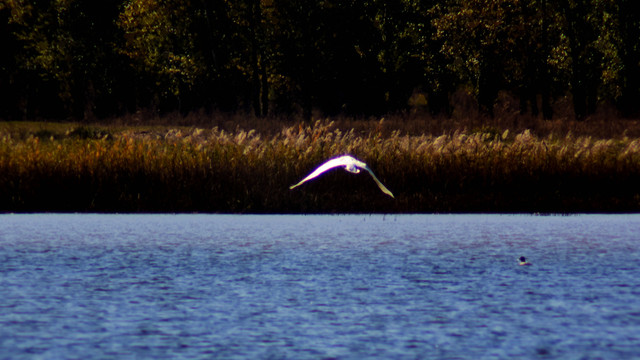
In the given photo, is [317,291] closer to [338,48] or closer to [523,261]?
[523,261]

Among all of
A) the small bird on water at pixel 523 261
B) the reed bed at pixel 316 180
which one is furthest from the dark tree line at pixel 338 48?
the small bird on water at pixel 523 261

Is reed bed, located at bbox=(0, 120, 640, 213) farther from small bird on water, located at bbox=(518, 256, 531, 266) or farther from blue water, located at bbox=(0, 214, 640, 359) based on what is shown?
small bird on water, located at bbox=(518, 256, 531, 266)

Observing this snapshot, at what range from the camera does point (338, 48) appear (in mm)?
42406

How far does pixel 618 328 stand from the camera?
6582 mm

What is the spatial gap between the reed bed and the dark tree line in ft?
63.1

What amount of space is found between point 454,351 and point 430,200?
32.5 feet

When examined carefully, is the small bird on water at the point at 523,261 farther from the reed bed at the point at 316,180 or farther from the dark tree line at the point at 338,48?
the dark tree line at the point at 338,48

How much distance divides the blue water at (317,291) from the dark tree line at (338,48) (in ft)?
80.8

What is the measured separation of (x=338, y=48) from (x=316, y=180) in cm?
2721

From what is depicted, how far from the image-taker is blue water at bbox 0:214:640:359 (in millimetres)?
6074

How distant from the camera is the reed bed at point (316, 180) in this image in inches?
613

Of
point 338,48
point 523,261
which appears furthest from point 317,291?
point 338,48

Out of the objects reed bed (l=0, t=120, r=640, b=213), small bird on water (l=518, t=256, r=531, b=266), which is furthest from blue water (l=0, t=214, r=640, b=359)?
reed bed (l=0, t=120, r=640, b=213)

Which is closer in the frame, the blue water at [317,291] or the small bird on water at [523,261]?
the blue water at [317,291]
